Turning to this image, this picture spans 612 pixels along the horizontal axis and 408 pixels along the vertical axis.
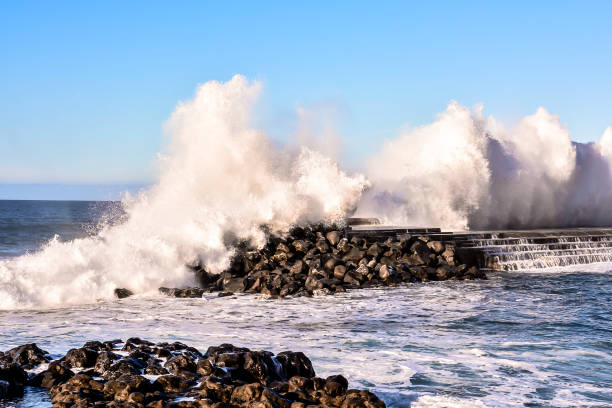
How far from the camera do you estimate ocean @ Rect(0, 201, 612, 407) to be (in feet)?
21.1

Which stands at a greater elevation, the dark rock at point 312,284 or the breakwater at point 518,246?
the breakwater at point 518,246

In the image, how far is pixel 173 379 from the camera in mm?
5930

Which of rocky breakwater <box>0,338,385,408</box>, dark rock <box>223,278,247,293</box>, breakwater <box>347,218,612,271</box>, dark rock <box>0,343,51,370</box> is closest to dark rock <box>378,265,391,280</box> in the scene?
breakwater <box>347,218,612,271</box>

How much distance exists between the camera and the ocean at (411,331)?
643cm

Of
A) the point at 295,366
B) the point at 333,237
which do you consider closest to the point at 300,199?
the point at 333,237

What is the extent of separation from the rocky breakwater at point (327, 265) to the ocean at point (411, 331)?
59 centimetres

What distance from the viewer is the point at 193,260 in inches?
590

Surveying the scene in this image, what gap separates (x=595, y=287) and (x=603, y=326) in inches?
191

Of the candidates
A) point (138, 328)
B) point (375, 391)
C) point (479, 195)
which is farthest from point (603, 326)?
point (479, 195)

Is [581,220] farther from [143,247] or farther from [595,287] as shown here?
[143,247]

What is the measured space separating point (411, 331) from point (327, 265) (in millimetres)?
5654

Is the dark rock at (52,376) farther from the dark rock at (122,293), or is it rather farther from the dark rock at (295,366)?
the dark rock at (122,293)

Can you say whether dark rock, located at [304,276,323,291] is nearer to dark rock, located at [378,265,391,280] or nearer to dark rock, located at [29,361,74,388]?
dark rock, located at [378,265,391,280]

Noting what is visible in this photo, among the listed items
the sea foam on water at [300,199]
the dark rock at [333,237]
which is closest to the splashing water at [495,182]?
the sea foam on water at [300,199]
